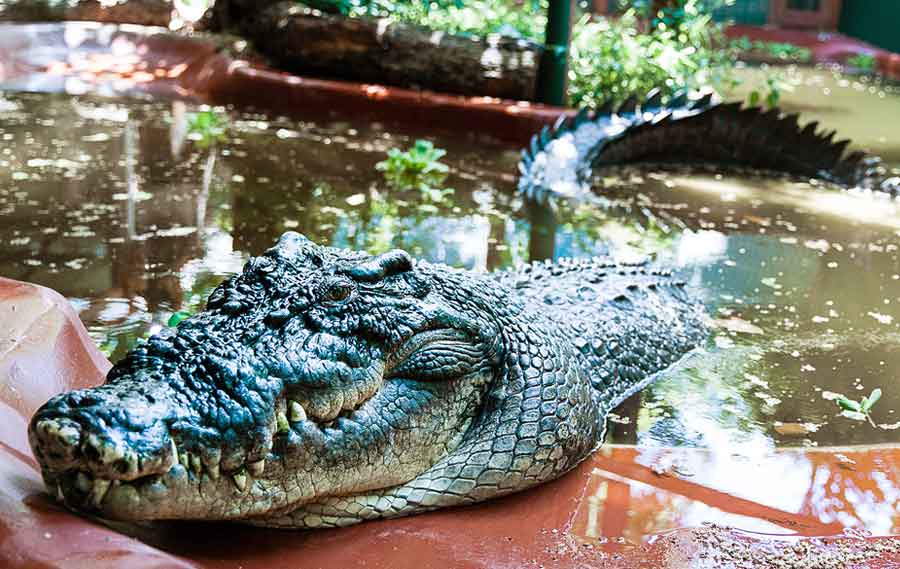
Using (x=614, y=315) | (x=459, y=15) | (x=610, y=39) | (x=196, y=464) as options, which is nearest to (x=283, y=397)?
(x=196, y=464)

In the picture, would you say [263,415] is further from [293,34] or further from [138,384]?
[293,34]

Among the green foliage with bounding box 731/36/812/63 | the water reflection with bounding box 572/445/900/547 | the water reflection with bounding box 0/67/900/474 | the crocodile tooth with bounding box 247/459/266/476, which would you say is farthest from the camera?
the green foliage with bounding box 731/36/812/63

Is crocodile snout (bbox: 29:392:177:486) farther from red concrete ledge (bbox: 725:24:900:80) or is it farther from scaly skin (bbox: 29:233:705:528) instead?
red concrete ledge (bbox: 725:24:900:80)

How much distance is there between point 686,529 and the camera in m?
2.28

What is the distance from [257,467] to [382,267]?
57 centimetres

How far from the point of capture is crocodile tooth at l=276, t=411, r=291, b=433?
185 centimetres

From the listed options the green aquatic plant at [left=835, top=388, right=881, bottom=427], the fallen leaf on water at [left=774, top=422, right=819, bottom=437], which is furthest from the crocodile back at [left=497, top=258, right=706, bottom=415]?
the green aquatic plant at [left=835, top=388, right=881, bottom=427]

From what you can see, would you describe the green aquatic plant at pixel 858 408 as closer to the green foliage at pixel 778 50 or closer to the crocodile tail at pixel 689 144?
the crocodile tail at pixel 689 144

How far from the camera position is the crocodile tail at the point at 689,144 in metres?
6.45

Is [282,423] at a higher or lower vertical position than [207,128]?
higher

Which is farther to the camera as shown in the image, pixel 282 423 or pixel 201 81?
pixel 201 81

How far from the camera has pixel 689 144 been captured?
718 centimetres

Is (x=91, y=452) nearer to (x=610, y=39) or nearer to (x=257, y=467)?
(x=257, y=467)

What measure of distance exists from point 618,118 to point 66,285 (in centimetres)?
428
